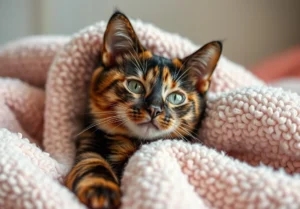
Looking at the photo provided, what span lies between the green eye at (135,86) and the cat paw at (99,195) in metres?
0.33

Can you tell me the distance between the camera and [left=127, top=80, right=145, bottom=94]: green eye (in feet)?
3.48

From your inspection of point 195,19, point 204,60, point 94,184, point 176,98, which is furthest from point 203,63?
point 195,19

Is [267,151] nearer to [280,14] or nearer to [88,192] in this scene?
[88,192]

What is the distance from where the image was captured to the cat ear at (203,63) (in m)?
1.11

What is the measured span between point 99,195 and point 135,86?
380 mm

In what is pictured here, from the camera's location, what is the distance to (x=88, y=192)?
0.79 metres

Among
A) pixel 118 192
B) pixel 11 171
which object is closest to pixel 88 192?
pixel 118 192

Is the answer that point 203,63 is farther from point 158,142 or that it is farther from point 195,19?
point 195,19

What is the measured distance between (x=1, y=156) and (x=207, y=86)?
2.06ft

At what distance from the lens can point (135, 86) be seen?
107 cm

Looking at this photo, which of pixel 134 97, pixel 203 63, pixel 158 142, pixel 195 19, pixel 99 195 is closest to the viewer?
pixel 99 195

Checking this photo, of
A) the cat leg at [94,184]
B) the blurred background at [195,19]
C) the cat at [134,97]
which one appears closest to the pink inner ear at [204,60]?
the cat at [134,97]

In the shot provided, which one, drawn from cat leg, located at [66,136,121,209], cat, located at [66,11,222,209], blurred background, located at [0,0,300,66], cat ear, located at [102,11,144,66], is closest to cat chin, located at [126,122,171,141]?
cat, located at [66,11,222,209]

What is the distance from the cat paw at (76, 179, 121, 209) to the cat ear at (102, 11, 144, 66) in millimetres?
446
